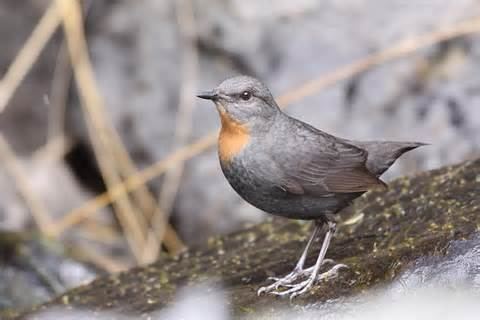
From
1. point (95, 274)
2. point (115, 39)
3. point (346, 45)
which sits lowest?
point (95, 274)

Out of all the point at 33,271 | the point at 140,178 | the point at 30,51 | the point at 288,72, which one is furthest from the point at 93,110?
the point at 33,271

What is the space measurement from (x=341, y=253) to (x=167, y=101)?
4118 mm

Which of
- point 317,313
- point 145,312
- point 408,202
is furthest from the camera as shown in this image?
point 408,202

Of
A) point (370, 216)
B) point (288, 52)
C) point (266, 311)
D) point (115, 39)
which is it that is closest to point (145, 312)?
point (266, 311)

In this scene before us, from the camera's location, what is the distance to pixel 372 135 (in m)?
7.54

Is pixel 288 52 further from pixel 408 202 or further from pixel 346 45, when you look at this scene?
pixel 408 202

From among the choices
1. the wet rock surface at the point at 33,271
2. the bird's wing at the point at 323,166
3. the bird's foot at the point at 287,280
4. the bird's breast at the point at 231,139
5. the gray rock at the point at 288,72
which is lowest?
the bird's foot at the point at 287,280

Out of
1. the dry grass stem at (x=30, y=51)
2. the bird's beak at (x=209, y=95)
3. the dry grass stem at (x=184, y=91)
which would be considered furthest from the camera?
the dry grass stem at (x=30, y=51)

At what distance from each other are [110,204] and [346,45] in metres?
2.89

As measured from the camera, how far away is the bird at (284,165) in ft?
14.7

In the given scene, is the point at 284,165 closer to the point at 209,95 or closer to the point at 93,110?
the point at 209,95

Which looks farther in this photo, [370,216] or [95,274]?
[95,274]

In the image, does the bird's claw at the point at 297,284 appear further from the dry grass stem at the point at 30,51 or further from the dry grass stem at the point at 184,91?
the dry grass stem at the point at 30,51

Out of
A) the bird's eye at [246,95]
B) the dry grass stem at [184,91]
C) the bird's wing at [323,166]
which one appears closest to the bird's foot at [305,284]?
the bird's wing at [323,166]
